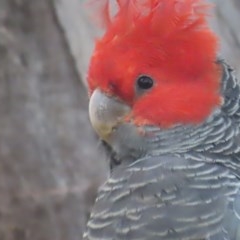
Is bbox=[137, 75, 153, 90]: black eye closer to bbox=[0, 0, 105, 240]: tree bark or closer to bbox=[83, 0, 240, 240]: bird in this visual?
bbox=[83, 0, 240, 240]: bird

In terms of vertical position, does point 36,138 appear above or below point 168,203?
below

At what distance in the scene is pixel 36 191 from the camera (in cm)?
346

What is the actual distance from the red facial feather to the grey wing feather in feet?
0.42

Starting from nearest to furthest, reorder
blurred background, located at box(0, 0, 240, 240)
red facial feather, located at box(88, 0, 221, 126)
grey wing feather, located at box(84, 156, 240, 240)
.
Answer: grey wing feather, located at box(84, 156, 240, 240), red facial feather, located at box(88, 0, 221, 126), blurred background, located at box(0, 0, 240, 240)

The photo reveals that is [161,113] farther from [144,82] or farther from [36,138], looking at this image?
[36,138]

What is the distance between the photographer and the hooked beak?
224 cm

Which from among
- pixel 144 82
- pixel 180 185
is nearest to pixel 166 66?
pixel 144 82

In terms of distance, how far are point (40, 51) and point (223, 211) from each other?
5.03ft

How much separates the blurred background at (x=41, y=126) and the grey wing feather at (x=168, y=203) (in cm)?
121

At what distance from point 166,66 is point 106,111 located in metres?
0.19

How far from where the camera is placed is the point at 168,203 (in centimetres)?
217

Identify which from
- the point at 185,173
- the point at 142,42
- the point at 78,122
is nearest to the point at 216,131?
the point at 185,173

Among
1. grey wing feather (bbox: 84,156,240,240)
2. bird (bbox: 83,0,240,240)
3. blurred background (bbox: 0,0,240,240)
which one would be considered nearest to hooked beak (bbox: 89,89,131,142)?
bird (bbox: 83,0,240,240)

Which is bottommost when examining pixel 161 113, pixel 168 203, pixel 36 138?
pixel 36 138
